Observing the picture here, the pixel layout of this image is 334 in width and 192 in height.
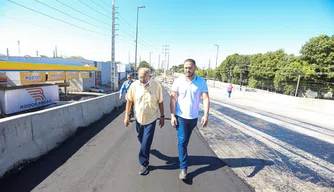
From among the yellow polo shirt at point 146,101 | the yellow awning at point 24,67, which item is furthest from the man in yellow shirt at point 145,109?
the yellow awning at point 24,67

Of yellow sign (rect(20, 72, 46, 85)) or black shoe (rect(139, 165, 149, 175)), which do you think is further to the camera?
yellow sign (rect(20, 72, 46, 85))

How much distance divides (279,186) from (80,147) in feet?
13.2

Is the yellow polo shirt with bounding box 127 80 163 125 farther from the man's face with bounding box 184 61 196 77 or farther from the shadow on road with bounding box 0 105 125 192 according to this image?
the shadow on road with bounding box 0 105 125 192

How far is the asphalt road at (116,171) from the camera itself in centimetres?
252

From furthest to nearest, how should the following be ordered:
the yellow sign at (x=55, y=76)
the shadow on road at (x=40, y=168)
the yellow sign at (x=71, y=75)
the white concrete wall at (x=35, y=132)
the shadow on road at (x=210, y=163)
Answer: the yellow sign at (x=71, y=75) → the yellow sign at (x=55, y=76) → the shadow on road at (x=210, y=163) → the white concrete wall at (x=35, y=132) → the shadow on road at (x=40, y=168)

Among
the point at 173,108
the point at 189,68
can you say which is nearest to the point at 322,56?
the point at 189,68

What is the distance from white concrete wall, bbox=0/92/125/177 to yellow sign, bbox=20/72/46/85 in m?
10.7

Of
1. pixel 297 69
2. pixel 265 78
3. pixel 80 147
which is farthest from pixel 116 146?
pixel 265 78

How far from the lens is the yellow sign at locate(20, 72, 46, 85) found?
12.3 meters

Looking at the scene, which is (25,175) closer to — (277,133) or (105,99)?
(105,99)

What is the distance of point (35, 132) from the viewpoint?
335 centimetres

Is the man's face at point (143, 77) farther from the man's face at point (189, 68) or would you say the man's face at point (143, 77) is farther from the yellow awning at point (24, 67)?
the yellow awning at point (24, 67)

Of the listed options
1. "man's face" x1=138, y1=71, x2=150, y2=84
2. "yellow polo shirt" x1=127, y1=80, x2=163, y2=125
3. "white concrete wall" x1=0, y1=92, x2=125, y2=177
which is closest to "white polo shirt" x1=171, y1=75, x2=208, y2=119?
"yellow polo shirt" x1=127, y1=80, x2=163, y2=125

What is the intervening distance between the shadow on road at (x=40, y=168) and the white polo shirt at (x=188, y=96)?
245cm
